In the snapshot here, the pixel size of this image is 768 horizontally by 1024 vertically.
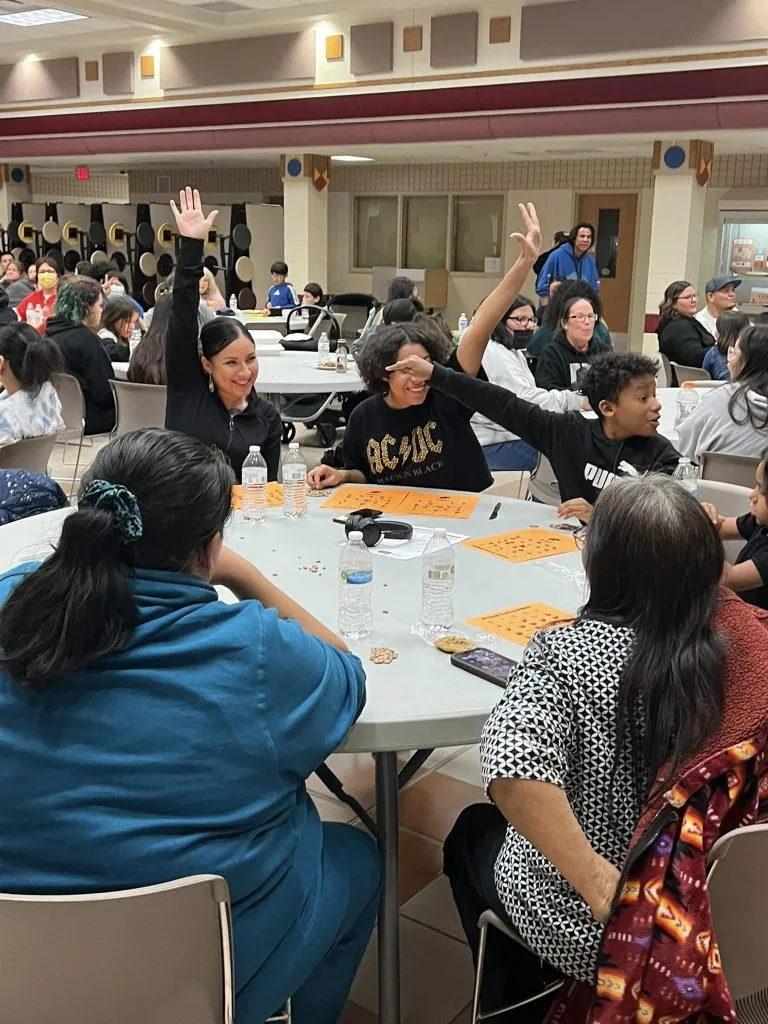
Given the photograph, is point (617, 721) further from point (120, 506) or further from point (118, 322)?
point (118, 322)

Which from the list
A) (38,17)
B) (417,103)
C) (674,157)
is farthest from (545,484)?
(38,17)

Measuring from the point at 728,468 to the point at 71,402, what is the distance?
12.3 feet

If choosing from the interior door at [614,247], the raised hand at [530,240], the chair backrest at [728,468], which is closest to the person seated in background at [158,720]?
the raised hand at [530,240]

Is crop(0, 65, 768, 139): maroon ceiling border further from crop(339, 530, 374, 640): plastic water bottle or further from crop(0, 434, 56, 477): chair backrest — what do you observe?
crop(339, 530, 374, 640): plastic water bottle

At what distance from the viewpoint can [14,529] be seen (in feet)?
8.36

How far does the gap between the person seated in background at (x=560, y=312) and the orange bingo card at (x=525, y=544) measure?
261 cm

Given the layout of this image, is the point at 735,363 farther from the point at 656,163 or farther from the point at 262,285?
the point at 262,285

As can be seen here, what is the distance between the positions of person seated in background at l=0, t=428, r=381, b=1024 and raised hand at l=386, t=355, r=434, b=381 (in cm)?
168

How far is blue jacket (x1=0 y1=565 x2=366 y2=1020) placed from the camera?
1241 mm

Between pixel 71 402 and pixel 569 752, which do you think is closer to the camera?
pixel 569 752

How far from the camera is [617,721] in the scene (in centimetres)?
135

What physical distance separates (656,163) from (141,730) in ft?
32.4

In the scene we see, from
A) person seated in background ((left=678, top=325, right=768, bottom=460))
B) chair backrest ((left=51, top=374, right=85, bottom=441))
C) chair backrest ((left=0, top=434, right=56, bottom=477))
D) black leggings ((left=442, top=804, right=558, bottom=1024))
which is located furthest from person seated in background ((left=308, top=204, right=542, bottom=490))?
chair backrest ((left=51, top=374, right=85, bottom=441))

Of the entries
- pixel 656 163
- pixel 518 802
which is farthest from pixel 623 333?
pixel 518 802
